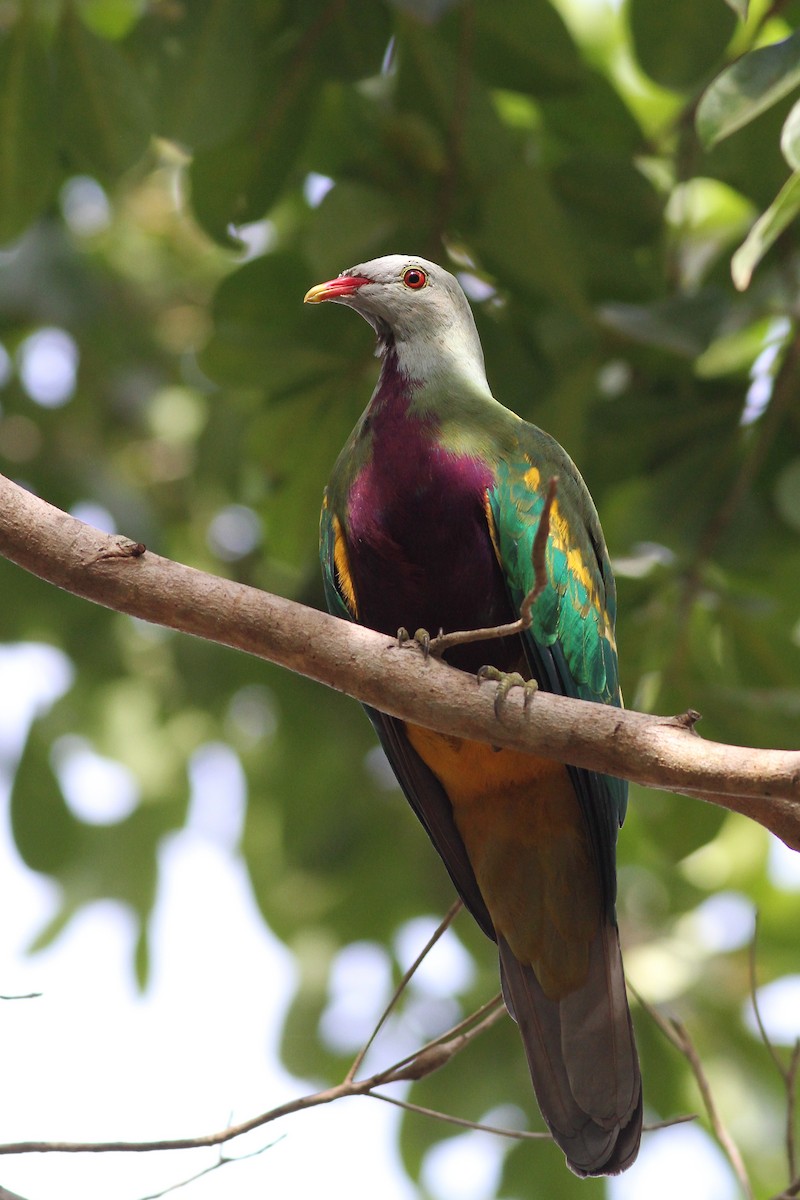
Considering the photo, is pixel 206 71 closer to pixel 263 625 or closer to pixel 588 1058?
pixel 263 625

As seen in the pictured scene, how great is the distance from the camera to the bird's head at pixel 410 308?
297cm

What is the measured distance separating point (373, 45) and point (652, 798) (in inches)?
82.5

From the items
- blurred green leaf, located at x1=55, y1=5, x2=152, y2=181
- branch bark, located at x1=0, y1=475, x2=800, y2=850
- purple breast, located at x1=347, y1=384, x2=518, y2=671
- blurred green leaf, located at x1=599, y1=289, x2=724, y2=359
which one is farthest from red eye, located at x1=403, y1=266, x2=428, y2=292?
branch bark, located at x1=0, y1=475, x2=800, y2=850

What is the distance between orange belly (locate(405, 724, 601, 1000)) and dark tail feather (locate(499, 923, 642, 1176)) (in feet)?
0.11

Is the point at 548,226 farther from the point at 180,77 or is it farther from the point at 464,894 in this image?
the point at 464,894

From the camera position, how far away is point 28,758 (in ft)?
14.7

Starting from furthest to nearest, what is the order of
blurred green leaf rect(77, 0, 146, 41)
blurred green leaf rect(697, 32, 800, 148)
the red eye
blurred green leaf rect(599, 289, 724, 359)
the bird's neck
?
1. blurred green leaf rect(77, 0, 146, 41)
2. blurred green leaf rect(599, 289, 724, 359)
3. the red eye
4. the bird's neck
5. blurred green leaf rect(697, 32, 800, 148)

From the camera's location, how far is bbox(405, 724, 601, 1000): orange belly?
9.68 ft

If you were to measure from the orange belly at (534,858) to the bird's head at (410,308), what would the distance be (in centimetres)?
81

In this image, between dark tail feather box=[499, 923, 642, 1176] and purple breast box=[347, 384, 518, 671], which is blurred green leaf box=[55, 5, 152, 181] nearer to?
purple breast box=[347, 384, 518, 671]

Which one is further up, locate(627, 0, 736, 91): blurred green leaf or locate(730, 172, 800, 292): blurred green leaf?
locate(627, 0, 736, 91): blurred green leaf

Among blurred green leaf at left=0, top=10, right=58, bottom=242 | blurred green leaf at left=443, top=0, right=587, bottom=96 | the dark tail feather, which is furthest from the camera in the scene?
→ blurred green leaf at left=443, top=0, right=587, bottom=96

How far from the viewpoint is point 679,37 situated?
3424mm

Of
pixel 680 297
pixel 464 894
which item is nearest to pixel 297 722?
pixel 464 894
